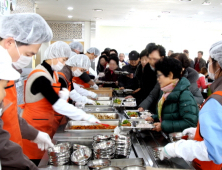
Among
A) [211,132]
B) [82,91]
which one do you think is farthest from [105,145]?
[82,91]

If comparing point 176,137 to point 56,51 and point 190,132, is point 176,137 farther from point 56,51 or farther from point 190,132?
point 56,51

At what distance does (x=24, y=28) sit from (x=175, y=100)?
3.63ft

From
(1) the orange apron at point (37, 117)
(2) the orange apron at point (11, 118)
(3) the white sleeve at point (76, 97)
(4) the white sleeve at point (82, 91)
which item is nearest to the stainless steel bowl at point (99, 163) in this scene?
(2) the orange apron at point (11, 118)

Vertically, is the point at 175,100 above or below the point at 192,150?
above

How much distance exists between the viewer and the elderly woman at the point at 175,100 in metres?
1.45

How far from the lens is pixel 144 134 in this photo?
5.35 feet

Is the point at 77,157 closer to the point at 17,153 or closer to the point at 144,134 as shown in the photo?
the point at 17,153

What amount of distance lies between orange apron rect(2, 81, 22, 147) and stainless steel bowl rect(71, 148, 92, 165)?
0.33 metres

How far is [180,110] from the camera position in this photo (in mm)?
1481

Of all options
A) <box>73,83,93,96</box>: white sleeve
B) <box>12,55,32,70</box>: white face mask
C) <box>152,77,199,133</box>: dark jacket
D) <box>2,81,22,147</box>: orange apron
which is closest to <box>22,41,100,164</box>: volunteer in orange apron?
<box>12,55,32,70</box>: white face mask

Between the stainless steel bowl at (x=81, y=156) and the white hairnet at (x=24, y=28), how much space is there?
717mm

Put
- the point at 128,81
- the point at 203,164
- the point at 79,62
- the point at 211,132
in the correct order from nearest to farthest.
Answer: the point at 211,132
the point at 203,164
the point at 79,62
the point at 128,81

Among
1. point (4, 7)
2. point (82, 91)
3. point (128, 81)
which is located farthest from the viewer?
point (128, 81)

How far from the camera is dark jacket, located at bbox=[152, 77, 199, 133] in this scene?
1446 mm
